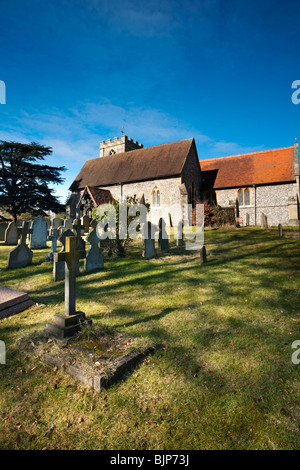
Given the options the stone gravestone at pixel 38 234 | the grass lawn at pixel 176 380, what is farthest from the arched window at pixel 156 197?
the grass lawn at pixel 176 380

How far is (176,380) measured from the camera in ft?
9.01

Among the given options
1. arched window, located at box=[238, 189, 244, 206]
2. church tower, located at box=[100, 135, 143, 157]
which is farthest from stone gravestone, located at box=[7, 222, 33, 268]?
church tower, located at box=[100, 135, 143, 157]

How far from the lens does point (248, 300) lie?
499 cm

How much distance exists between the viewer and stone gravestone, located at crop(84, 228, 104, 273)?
24.3 feet

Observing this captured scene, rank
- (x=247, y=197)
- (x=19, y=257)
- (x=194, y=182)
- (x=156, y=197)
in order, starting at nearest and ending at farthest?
1. (x=19, y=257)
2. (x=156, y=197)
3. (x=247, y=197)
4. (x=194, y=182)

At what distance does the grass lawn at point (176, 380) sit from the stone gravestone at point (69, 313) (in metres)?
0.40

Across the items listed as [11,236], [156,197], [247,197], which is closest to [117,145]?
[156,197]

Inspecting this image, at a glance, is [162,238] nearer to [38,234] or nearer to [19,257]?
[19,257]

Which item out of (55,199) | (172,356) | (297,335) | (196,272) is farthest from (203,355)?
(55,199)

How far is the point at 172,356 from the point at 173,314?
129 centimetres

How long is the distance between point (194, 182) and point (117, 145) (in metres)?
16.5

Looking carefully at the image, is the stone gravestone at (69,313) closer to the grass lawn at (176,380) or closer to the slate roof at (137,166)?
the grass lawn at (176,380)
